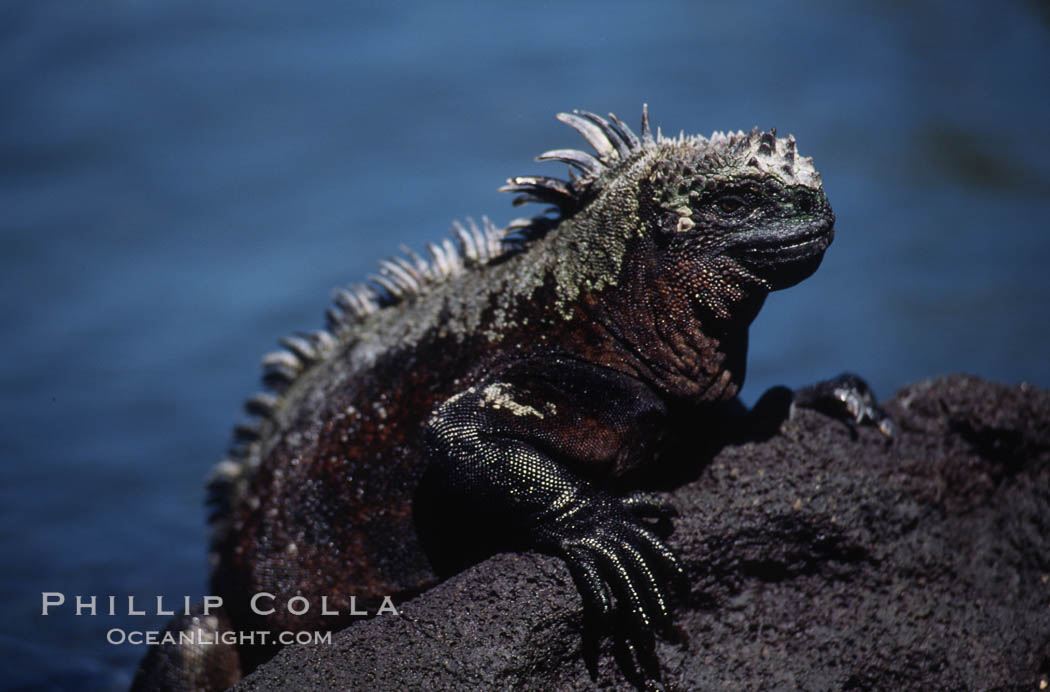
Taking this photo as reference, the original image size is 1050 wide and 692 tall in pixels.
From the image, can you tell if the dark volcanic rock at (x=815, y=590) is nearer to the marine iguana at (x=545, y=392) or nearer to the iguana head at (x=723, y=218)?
the marine iguana at (x=545, y=392)

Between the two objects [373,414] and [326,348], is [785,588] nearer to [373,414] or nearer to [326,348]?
[373,414]

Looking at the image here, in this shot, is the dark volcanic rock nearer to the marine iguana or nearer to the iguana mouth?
the marine iguana

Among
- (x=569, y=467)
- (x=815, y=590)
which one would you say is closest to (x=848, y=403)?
(x=815, y=590)

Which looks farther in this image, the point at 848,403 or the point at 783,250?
the point at 848,403

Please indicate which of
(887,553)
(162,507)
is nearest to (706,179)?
(887,553)

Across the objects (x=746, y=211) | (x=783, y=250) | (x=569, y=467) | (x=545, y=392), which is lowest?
(x=569, y=467)

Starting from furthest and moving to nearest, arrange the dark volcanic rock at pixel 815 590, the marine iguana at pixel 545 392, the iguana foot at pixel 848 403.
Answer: the iguana foot at pixel 848 403 → the marine iguana at pixel 545 392 → the dark volcanic rock at pixel 815 590

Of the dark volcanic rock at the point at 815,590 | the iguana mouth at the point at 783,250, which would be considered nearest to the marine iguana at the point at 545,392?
the iguana mouth at the point at 783,250

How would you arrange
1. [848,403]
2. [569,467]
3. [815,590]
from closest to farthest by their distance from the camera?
[569,467] → [815,590] → [848,403]

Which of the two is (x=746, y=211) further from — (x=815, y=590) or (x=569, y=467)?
(x=815, y=590)
